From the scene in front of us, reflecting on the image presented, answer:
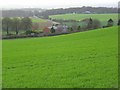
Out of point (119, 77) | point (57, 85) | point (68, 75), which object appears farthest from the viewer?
point (68, 75)

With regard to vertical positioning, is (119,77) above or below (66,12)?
below

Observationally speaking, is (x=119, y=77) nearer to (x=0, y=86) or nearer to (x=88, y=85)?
(x=88, y=85)

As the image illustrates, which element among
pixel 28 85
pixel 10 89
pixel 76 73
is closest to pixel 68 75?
pixel 76 73

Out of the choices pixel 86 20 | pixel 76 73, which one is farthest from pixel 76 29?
pixel 76 73

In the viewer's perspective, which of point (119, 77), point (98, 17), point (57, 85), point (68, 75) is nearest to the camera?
point (57, 85)

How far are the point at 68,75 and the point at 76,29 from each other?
40269 millimetres

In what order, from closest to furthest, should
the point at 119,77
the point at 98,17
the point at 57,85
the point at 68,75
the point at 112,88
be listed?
the point at 112,88, the point at 57,85, the point at 119,77, the point at 68,75, the point at 98,17

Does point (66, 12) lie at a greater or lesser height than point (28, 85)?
greater

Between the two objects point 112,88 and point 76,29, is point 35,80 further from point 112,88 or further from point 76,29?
point 76,29

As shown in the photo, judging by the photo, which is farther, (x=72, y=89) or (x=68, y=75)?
(x=68, y=75)

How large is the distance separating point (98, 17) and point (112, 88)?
134 ft

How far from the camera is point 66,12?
47.8 metres

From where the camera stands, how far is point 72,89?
675cm

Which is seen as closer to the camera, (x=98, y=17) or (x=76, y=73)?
(x=76, y=73)
